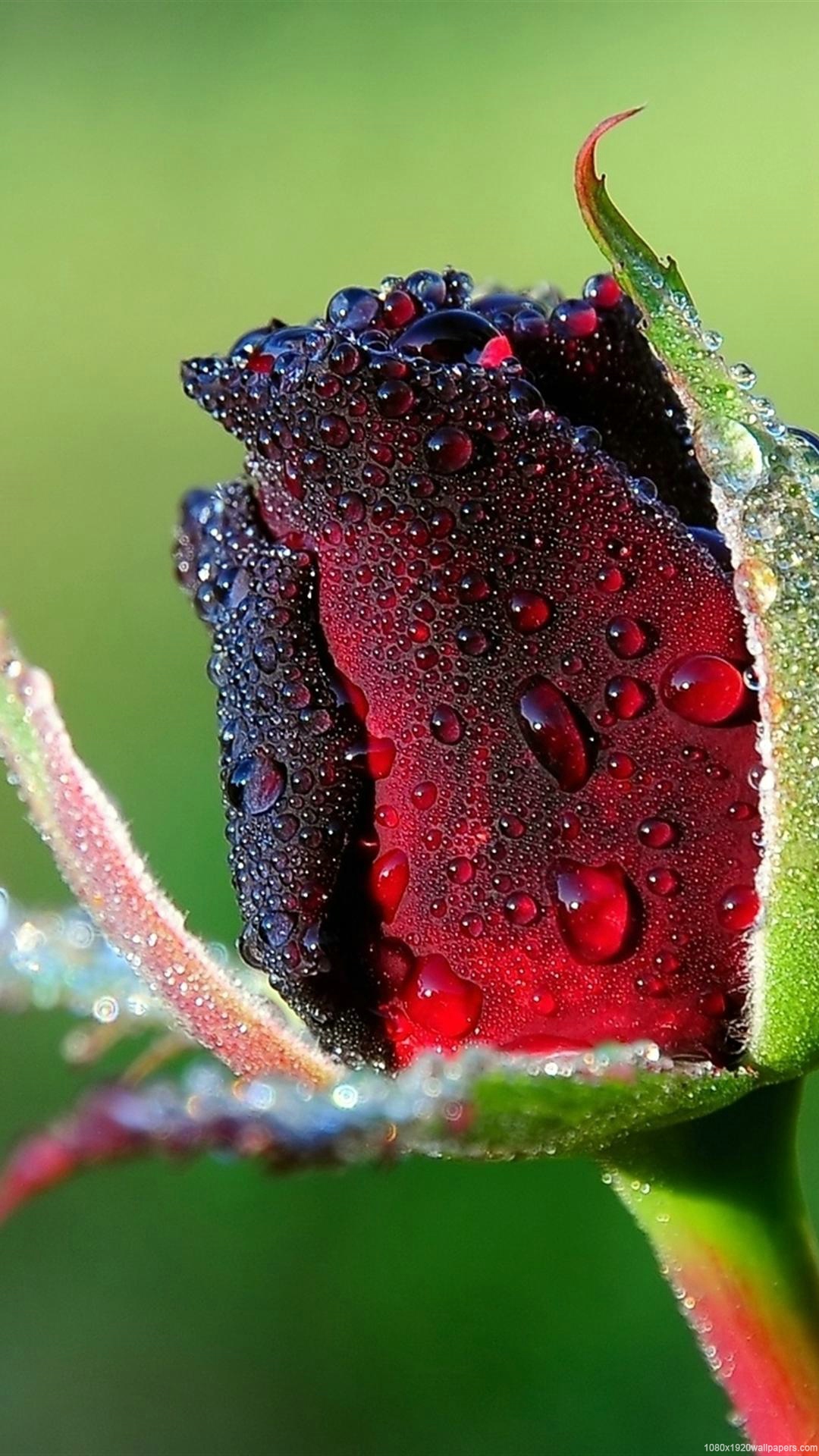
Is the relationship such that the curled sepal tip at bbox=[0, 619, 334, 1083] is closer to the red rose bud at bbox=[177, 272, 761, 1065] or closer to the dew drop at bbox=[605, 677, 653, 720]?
the red rose bud at bbox=[177, 272, 761, 1065]

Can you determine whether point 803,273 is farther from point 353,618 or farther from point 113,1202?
point 353,618

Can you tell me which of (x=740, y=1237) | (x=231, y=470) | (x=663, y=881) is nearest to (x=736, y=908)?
(x=663, y=881)

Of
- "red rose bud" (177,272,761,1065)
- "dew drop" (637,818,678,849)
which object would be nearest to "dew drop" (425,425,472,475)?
"red rose bud" (177,272,761,1065)

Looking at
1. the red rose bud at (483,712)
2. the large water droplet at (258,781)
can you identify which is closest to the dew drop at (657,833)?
the red rose bud at (483,712)

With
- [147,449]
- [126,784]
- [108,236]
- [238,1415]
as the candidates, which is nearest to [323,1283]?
[238,1415]

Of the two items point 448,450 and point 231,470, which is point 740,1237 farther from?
point 231,470
